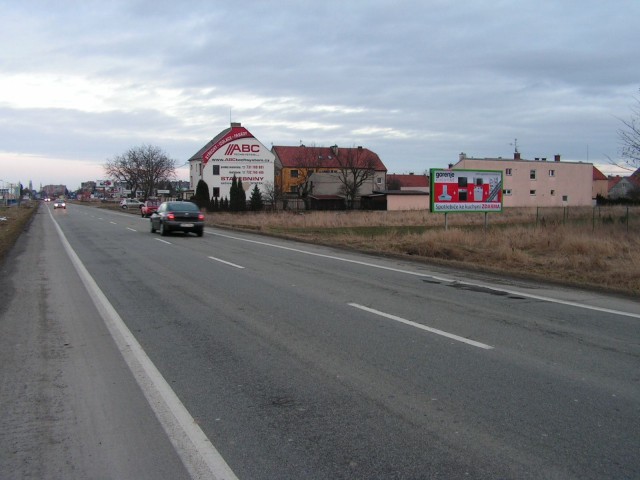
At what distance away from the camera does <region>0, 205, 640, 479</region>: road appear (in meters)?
3.91

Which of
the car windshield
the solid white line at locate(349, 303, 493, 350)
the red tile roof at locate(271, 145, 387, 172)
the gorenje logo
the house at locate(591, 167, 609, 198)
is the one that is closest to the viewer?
the solid white line at locate(349, 303, 493, 350)

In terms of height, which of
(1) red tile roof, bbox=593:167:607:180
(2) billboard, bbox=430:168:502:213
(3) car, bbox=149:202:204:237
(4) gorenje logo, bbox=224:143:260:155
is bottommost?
(3) car, bbox=149:202:204:237

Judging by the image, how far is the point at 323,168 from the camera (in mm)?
87875

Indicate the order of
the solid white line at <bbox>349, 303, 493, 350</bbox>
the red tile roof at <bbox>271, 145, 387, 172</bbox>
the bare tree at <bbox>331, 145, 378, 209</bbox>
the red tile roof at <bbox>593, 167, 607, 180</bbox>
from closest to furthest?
the solid white line at <bbox>349, 303, 493, 350</bbox> < the bare tree at <bbox>331, 145, 378, 209</bbox> < the red tile roof at <bbox>271, 145, 387, 172</bbox> < the red tile roof at <bbox>593, 167, 607, 180</bbox>

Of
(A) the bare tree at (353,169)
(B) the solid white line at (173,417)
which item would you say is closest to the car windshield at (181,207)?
(B) the solid white line at (173,417)

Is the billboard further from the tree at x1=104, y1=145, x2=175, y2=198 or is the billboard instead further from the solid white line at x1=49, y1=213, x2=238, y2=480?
the tree at x1=104, y1=145, x2=175, y2=198

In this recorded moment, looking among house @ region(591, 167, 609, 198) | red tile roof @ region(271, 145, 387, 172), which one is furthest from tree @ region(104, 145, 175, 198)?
house @ region(591, 167, 609, 198)

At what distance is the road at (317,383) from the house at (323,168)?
69.3 meters

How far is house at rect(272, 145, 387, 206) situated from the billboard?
54.2 metres

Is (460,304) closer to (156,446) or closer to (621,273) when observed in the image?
(621,273)

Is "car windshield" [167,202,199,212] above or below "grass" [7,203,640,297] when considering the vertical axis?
above

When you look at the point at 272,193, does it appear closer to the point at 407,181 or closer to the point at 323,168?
the point at 323,168

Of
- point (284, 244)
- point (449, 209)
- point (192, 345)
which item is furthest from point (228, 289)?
point (449, 209)

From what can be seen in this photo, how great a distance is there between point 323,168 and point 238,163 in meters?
18.1
